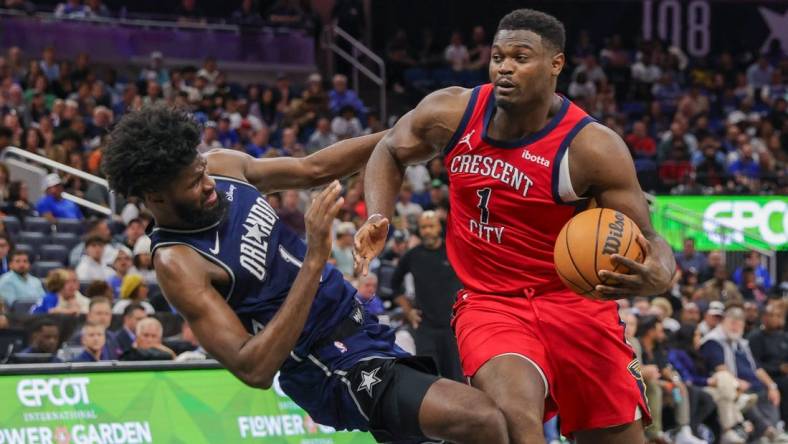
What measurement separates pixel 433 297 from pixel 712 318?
12.9 feet

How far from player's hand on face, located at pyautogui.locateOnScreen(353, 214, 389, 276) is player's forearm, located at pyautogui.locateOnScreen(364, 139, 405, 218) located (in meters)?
0.37

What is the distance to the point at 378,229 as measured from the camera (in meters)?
4.82

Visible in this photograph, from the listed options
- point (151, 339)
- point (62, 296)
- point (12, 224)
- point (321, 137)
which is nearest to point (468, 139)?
point (151, 339)

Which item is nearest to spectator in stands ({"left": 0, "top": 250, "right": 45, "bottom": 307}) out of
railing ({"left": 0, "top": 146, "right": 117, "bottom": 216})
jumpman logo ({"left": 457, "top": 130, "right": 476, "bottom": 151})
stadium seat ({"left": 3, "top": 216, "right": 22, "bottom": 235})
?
stadium seat ({"left": 3, "top": 216, "right": 22, "bottom": 235})

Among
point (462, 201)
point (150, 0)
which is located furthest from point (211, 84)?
point (462, 201)

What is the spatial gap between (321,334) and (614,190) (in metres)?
1.30

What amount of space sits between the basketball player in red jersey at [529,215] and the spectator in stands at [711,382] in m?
6.73

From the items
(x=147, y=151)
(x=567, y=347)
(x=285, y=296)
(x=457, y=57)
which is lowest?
(x=457, y=57)

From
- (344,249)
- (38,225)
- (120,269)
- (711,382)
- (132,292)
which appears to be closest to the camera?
(132,292)

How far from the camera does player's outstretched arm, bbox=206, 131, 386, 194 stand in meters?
5.25

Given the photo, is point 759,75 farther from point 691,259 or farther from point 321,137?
point 321,137

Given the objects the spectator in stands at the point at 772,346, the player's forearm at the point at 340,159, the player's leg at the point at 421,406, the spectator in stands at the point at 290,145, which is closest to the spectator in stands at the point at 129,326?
the player's forearm at the point at 340,159

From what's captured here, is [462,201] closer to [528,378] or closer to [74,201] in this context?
[528,378]

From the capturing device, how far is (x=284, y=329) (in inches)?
177
